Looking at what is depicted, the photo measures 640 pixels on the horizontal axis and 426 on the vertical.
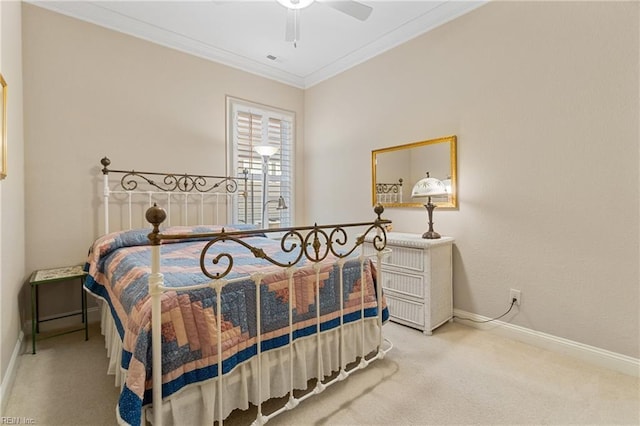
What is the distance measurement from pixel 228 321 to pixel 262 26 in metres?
2.97

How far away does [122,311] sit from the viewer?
1512mm

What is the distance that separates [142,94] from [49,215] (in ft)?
4.72

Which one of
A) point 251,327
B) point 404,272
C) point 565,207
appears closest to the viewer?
point 251,327

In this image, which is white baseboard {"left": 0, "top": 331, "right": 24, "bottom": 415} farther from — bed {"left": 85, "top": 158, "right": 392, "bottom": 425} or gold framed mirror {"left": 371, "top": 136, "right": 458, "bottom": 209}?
gold framed mirror {"left": 371, "top": 136, "right": 458, "bottom": 209}

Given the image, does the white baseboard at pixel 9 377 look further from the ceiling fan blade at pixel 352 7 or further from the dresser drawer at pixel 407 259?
the ceiling fan blade at pixel 352 7

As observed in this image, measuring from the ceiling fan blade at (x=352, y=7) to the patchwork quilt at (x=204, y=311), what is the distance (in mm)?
1803

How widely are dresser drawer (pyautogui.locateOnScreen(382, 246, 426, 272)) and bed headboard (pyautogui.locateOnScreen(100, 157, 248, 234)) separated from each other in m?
1.94

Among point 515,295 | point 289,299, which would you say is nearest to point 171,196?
point 289,299

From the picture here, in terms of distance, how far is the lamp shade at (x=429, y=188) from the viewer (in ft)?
9.13

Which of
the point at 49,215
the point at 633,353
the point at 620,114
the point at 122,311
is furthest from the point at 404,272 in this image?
the point at 49,215

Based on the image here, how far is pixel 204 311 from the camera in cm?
130

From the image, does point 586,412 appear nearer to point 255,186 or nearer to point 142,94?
point 255,186

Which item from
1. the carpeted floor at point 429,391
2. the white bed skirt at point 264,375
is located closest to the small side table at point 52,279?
the carpeted floor at point 429,391

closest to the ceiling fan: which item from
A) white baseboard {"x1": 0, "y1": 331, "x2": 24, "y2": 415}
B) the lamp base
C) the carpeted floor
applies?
the lamp base
